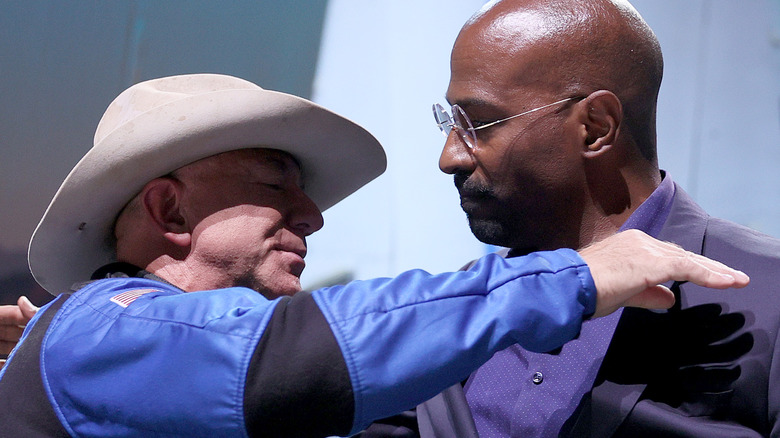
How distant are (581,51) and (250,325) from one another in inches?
35.2

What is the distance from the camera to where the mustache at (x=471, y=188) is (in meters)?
1.66

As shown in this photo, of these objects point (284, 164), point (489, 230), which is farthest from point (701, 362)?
point (284, 164)

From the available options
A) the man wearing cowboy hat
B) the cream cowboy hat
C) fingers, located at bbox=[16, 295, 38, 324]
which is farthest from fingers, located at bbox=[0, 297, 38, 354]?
the man wearing cowboy hat

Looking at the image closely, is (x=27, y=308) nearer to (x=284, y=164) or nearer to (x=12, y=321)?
(x=12, y=321)

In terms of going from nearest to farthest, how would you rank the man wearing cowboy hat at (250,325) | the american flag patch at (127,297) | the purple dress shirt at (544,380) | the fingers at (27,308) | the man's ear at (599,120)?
the man wearing cowboy hat at (250,325) < the american flag patch at (127,297) < the purple dress shirt at (544,380) < the man's ear at (599,120) < the fingers at (27,308)

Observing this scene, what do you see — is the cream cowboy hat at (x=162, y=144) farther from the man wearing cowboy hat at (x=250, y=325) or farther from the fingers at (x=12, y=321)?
the fingers at (x=12, y=321)

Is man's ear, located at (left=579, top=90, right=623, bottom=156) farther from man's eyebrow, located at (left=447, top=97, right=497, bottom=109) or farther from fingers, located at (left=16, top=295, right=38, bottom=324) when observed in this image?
fingers, located at (left=16, top=295, right=38, bottom=324)

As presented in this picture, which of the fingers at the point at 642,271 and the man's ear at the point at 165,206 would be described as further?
the man's ear at the point at 165,206

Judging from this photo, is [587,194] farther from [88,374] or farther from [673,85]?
[673,85]

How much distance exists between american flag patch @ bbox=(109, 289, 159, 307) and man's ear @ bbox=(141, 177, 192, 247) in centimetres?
24

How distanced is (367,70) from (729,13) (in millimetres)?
1461

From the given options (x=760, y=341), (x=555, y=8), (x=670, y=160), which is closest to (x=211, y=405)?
(x=760, y=341)

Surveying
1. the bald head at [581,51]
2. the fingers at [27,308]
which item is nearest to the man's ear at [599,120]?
the bald head at [581,51]

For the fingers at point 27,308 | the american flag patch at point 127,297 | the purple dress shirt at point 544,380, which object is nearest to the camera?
the american flag patch at point 127,297
